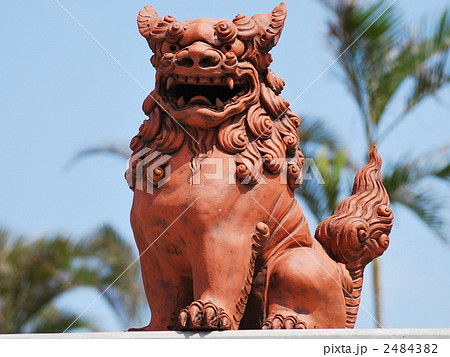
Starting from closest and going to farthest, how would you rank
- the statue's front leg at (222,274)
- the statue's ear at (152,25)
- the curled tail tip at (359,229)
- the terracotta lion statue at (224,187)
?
the statue's front leg at (222,274)
the terracotta lion statue at (224,187)
the statue's ear at (152,25)
the curled tail tip at (359,229)

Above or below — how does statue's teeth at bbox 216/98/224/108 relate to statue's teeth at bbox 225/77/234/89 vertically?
below

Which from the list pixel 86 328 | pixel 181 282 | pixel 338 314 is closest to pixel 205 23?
pixel 181 282

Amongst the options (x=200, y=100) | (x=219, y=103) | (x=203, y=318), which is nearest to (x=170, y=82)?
(x=200, y=100)

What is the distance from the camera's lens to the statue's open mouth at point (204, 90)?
5.35 metres

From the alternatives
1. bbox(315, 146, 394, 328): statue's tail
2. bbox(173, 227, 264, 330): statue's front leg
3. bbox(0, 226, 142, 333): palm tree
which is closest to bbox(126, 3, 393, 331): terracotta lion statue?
bbox(173, 227, 264, 330): statue's front leg

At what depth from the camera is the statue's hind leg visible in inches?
212

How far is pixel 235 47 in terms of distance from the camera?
211 inches

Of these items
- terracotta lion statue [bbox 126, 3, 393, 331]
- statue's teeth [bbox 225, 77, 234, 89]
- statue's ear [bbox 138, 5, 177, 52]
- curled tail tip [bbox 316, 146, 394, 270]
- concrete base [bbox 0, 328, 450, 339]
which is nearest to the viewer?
concrete base [bbox 0, 328, 450, 339]

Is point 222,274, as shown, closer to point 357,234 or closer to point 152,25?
point 357,234

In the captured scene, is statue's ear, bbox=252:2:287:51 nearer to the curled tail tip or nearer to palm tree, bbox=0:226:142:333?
the curled tail tip

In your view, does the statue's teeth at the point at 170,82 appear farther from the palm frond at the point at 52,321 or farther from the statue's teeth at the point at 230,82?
the palm frond at the point at 52,321

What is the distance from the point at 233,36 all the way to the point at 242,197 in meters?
0.96

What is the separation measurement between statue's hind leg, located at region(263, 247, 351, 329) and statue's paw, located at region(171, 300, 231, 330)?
37 cm

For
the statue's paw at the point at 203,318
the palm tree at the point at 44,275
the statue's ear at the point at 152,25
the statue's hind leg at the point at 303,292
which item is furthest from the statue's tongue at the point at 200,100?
the palm tree at the point at 44,275
